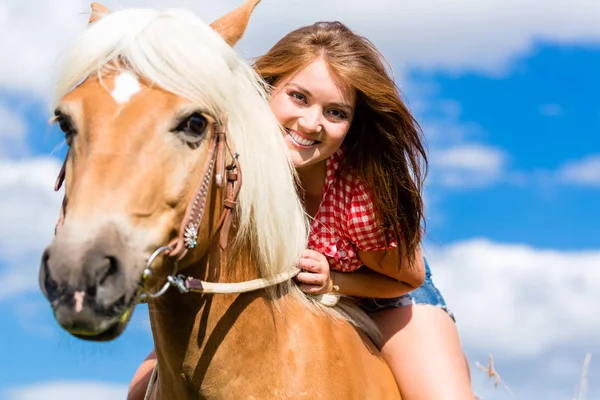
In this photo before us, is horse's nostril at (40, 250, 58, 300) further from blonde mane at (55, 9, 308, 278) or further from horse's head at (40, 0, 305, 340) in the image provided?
blonde mane at (55, 9, 308, 278)

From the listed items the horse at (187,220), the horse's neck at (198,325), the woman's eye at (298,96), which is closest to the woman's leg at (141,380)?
the horse at (187,220)

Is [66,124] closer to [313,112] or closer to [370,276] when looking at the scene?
[313,112]

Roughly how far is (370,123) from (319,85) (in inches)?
16.7

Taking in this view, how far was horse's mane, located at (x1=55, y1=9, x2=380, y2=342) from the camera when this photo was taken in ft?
10.3

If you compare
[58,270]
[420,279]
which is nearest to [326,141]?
[420,279]

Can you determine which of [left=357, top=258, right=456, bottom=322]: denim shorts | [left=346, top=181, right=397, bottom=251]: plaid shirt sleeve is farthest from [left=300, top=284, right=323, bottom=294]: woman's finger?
[left=357, top=258, right=456, bottom=322]: denim shorts

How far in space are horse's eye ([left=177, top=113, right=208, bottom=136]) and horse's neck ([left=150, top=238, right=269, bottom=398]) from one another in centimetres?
55

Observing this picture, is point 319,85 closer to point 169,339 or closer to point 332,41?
point 332,41

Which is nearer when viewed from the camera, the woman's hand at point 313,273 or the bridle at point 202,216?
the bridle at point 202,216

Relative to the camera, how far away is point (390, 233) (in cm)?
421

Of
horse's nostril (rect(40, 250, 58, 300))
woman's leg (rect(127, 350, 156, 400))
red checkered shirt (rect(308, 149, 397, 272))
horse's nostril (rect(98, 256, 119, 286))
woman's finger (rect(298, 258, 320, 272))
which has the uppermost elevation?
red checkered shirt (rect(308, 149, 397, 272))

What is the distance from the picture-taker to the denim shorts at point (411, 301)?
4.65 meters

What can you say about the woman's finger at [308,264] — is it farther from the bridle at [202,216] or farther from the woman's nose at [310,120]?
the woman's nose at [310,120]

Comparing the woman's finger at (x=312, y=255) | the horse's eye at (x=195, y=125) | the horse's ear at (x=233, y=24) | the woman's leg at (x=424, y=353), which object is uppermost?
the horse's ear at (x=233, y=24)
